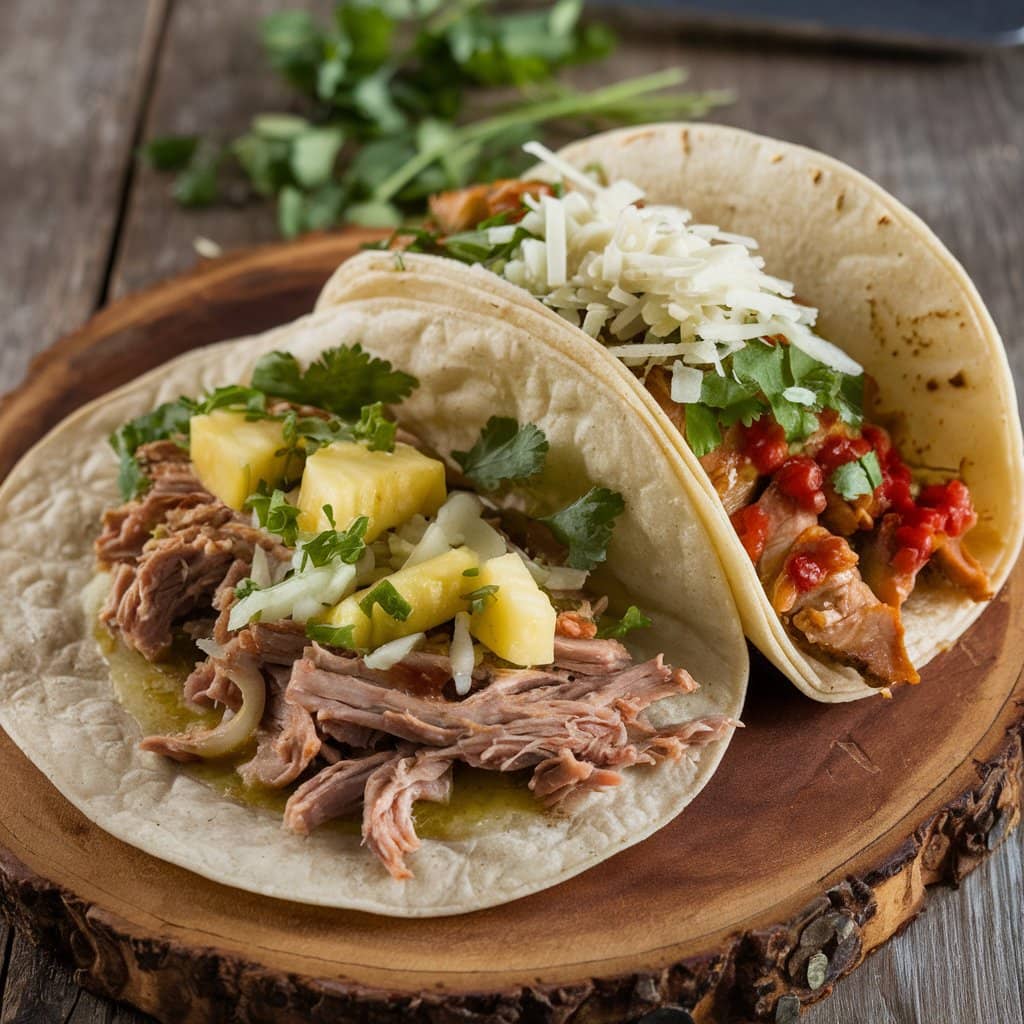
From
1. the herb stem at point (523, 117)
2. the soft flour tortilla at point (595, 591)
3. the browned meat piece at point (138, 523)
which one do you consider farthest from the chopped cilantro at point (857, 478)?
the herb stem at point (523, 117)

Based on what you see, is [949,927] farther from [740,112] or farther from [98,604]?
[740,112]

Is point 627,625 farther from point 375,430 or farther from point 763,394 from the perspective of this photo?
point 375,430

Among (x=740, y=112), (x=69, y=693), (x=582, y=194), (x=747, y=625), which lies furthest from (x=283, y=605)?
(x=740, y=112)

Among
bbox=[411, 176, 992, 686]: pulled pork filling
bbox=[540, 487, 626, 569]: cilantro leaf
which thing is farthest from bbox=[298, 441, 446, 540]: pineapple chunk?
bbox=[411, 176, 992, 686]: pulled pork filling

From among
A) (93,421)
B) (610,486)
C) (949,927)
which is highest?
(610,486)

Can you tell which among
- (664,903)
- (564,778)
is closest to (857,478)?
(564,778)

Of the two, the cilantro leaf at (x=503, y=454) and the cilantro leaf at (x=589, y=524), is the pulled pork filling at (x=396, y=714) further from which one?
the cilantro leaf at (x=503, y=454)
